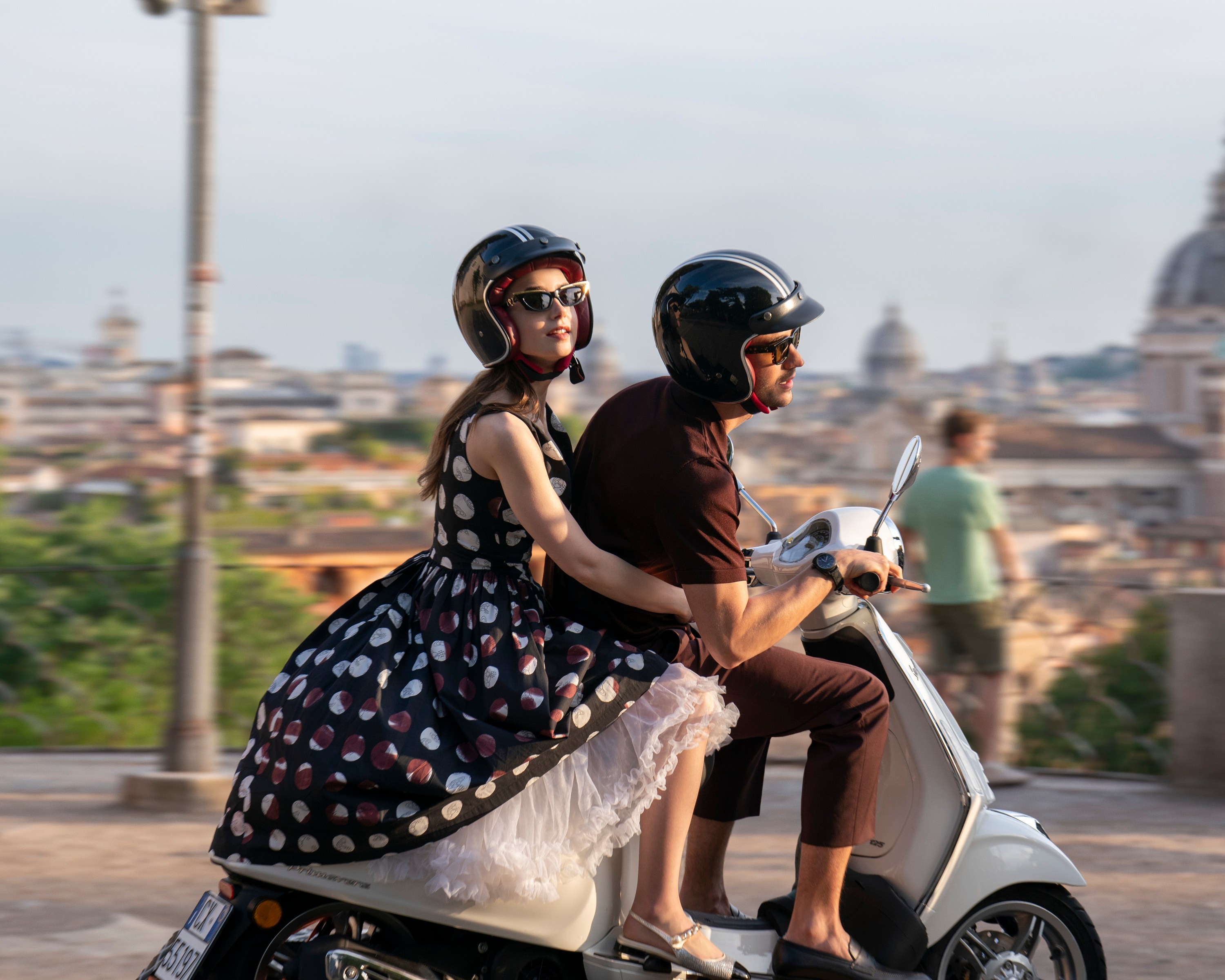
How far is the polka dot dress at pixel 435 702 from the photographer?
8.17 feet

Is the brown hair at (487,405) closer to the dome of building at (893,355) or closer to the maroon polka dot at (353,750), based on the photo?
the maroon polka dot at (353,750)

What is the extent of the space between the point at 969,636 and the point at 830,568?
3304 mm

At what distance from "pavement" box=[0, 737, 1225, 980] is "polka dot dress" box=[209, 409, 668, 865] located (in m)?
1.33

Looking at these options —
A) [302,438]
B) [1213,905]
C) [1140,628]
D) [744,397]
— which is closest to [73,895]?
[744,397]

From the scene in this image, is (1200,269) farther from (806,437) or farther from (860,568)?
(860,568)

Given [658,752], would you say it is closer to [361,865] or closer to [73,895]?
[361,865]

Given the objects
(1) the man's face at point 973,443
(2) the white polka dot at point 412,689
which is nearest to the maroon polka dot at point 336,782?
(2) the white polka dot at point 412,689

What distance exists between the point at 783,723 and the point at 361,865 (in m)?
0.82

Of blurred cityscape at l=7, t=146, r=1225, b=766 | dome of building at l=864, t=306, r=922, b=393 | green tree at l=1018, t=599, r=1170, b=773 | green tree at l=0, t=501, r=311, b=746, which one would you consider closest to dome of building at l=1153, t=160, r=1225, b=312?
blurred cityscape at l=7, t=146, r=1225, b=766

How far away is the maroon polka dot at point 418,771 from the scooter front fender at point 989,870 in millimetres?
1091

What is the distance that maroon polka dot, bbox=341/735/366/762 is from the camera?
8.11ft

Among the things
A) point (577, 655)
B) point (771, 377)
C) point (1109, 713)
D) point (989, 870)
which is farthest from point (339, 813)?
point (1109, 713)

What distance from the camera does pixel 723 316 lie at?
8.84 ft

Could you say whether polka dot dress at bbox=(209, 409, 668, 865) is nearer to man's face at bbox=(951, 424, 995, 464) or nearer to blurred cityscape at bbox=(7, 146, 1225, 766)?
man's face at bbox=(951, 424, 995, 464)
